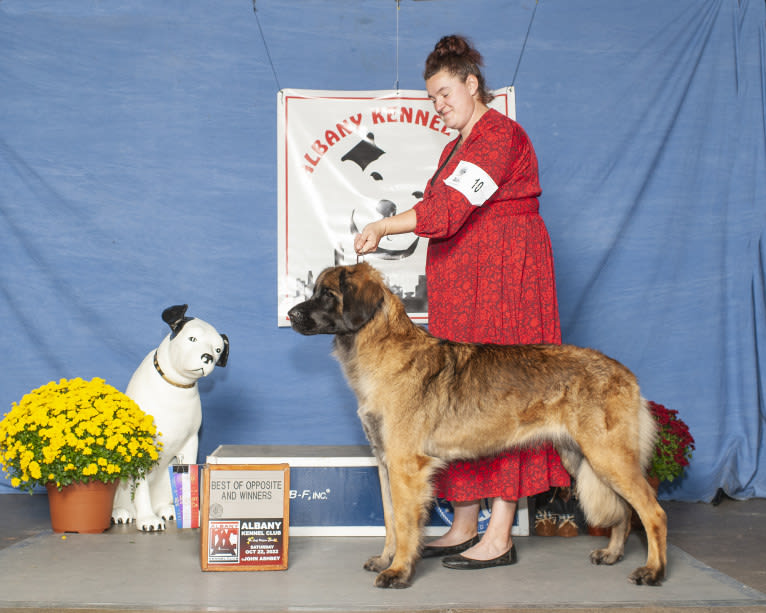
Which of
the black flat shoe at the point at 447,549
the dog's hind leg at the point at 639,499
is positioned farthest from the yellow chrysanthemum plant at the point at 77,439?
the dog's hind leg at the point at 639,499

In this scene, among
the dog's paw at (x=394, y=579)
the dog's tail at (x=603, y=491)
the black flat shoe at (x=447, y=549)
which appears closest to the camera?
the dog's paw at (x=394, y=579)

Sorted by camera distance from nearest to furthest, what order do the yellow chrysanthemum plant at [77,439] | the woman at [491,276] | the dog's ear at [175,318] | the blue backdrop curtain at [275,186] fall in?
the woman at [491,276] → the yellow chrysanthemum plant at [77,439] → the dog's ear at [175,318] → the blue backdrop curtain at [275,186]

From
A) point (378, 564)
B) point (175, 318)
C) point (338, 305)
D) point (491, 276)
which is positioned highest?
point (491, 276)

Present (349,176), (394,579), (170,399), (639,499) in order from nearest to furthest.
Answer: (394,579) < (639,499) < (170,399) < (349,176)

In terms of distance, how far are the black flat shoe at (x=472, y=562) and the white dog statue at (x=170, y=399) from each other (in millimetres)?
1679

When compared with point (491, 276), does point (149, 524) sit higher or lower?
lower

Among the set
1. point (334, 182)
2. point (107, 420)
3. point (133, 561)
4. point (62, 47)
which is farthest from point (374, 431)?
point (62, 47)

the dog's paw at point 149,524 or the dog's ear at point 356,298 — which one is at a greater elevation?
the dog's ear at point 356,298

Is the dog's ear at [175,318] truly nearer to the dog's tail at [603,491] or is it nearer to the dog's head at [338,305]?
the dog's head at [338,305]

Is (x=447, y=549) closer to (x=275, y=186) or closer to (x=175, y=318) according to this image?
(x=175, y=318)

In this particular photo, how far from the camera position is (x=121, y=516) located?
420cm

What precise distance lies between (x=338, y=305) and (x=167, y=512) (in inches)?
78.8

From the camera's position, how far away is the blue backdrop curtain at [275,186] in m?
4.80

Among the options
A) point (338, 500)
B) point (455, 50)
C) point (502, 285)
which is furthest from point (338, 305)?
point (338, 500)
